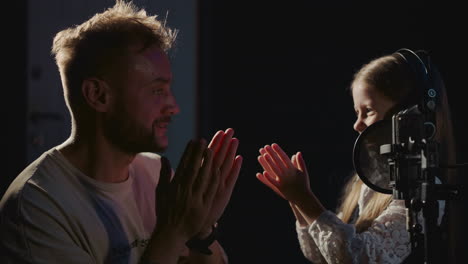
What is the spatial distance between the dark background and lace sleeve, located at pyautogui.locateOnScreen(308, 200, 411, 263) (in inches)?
51.5

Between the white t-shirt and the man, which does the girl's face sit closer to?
the man

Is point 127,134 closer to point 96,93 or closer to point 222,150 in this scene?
point 96,93

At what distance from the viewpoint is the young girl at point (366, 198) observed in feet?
5.76

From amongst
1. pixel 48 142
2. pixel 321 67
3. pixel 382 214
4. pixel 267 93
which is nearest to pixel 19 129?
pixel 48 142

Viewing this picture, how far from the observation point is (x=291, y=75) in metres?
3.19

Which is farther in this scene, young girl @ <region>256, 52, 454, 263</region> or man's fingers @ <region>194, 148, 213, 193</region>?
young girl @ <region>256, 52, 454, 263</region>

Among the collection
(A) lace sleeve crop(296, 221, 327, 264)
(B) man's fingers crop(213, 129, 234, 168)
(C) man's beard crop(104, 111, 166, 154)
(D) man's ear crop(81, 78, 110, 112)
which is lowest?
(A) lace sleeve crop(296, 221, 327, 264)

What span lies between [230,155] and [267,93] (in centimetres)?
163

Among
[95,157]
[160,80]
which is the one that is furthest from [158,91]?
[95,157]

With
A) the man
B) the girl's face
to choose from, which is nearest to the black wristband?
the man

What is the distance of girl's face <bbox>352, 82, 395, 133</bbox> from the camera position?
191 centimetres

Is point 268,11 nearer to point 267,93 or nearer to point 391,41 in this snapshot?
point 267,93

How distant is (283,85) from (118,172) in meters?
1.71

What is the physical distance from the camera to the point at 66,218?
1451 mm
